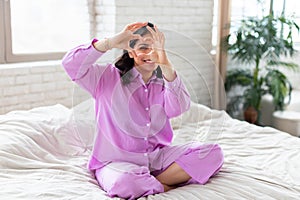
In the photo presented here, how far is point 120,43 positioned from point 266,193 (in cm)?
75

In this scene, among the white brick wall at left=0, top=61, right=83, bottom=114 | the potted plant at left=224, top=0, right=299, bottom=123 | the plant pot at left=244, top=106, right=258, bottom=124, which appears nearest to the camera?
the white brick wall at left=0, top=61, right=83, bottom=114

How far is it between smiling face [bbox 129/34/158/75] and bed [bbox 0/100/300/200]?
25 cm

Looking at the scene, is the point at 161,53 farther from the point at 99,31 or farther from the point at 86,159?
the point at 99,31

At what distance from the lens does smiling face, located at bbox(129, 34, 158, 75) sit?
4.93 feet

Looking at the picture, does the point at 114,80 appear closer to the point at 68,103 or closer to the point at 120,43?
the point at 120,43

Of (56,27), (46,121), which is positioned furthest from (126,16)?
(46,121)

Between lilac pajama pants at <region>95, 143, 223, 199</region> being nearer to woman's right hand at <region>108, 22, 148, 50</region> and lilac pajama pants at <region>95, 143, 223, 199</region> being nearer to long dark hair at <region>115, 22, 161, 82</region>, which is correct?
long dark hair at <region>115, 22, 161, 82</region>

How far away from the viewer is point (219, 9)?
3.60m

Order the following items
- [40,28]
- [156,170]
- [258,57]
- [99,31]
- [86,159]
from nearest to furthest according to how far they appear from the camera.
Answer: [156,170]
[86,159]
[40,28]
[99,31]
[258,57]

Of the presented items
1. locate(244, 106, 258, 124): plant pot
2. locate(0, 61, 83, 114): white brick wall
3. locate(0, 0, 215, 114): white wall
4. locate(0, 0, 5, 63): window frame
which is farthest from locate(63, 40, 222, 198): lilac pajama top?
locate(244, 106, 258, 124): plant pot

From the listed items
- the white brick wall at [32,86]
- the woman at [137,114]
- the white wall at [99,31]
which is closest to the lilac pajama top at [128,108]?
the woman at [137,114]

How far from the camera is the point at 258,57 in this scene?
3.57 m

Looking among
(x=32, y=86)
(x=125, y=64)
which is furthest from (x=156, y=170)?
(x=32, y=86)

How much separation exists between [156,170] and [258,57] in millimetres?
2075
